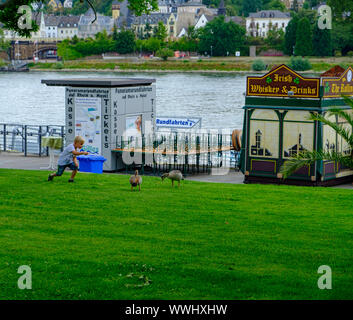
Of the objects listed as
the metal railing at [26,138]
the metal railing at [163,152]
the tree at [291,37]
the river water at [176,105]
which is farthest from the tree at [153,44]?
the metal railing at [163,152]

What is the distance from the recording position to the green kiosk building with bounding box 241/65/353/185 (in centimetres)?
2141

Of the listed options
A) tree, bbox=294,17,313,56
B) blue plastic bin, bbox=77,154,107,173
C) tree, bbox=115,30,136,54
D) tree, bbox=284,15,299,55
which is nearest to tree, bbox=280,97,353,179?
blue plastic bin, bbox=77,154,107,173

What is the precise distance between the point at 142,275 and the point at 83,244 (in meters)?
1.92

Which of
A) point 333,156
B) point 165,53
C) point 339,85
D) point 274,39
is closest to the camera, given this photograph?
point 333,156

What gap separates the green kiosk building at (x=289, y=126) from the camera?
70.2 ft

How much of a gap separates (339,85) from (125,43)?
16326 centimetres

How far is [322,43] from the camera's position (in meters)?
152

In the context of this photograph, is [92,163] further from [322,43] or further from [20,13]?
[322,43]

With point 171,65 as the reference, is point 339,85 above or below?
above

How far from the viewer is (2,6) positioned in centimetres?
1773

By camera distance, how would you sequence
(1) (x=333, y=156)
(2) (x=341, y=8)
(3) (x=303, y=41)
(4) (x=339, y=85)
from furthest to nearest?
(2) (x=341, y=8), (3) (x=303, y=41), (4) (x=339, y=85), (1) (x=333, y=156)

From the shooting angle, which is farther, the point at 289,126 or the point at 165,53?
the point at 165,53

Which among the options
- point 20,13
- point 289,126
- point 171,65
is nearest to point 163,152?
point 289,126

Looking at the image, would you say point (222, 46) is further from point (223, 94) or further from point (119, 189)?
point (119, 189)
